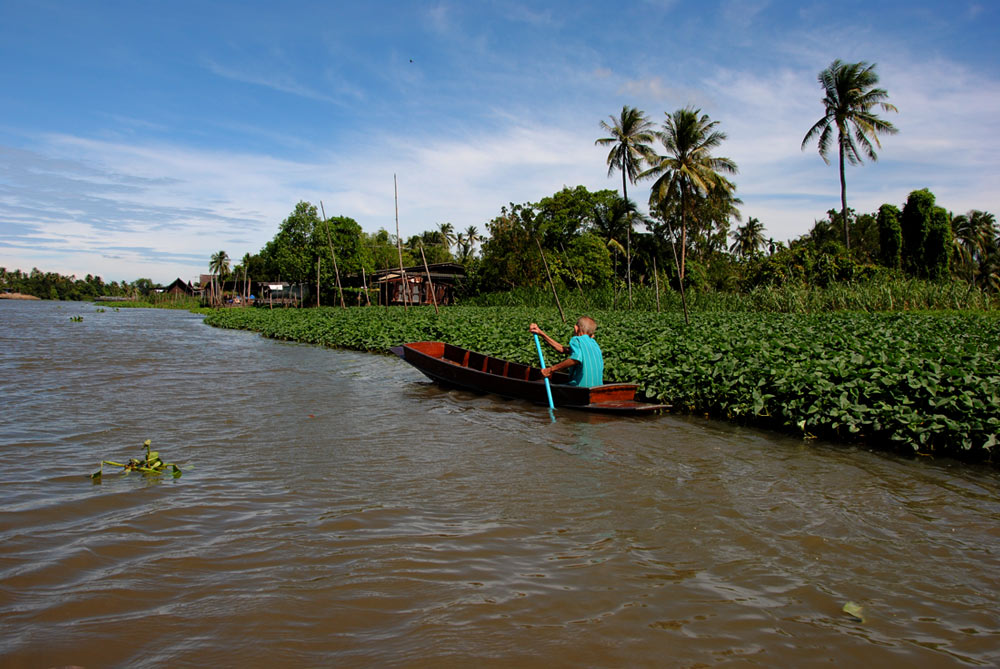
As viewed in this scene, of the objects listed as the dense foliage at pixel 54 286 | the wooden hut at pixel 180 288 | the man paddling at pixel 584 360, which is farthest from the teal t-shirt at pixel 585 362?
the dense foliage at pixel 54 286

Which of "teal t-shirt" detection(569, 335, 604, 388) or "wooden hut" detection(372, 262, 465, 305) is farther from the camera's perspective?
"wooden hut" detection(372, 262, 465, 305)

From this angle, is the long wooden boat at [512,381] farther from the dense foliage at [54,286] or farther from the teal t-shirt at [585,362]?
the dense foliage at [54,286]

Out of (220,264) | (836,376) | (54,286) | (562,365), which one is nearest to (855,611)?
(836,376)

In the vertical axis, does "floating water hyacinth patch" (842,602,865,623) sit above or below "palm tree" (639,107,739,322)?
below

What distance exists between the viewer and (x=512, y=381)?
9.57 meters

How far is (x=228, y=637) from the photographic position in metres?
2.91

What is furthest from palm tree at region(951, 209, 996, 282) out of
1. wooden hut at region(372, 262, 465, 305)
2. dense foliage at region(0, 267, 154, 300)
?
dense foliage at region(0, 267, 154, 300)

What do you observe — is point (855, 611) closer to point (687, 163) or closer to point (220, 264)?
point (687, 163)

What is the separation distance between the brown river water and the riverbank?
39 centimetres

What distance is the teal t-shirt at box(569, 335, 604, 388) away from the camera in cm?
873

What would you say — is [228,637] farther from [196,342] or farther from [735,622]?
[196,342]

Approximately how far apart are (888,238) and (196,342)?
90.3ft

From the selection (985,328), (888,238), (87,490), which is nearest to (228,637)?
(87,490)

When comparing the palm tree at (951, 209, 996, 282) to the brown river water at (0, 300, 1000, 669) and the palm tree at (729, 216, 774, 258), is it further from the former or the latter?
the brown river water at (0, 300, 1000, 669)
